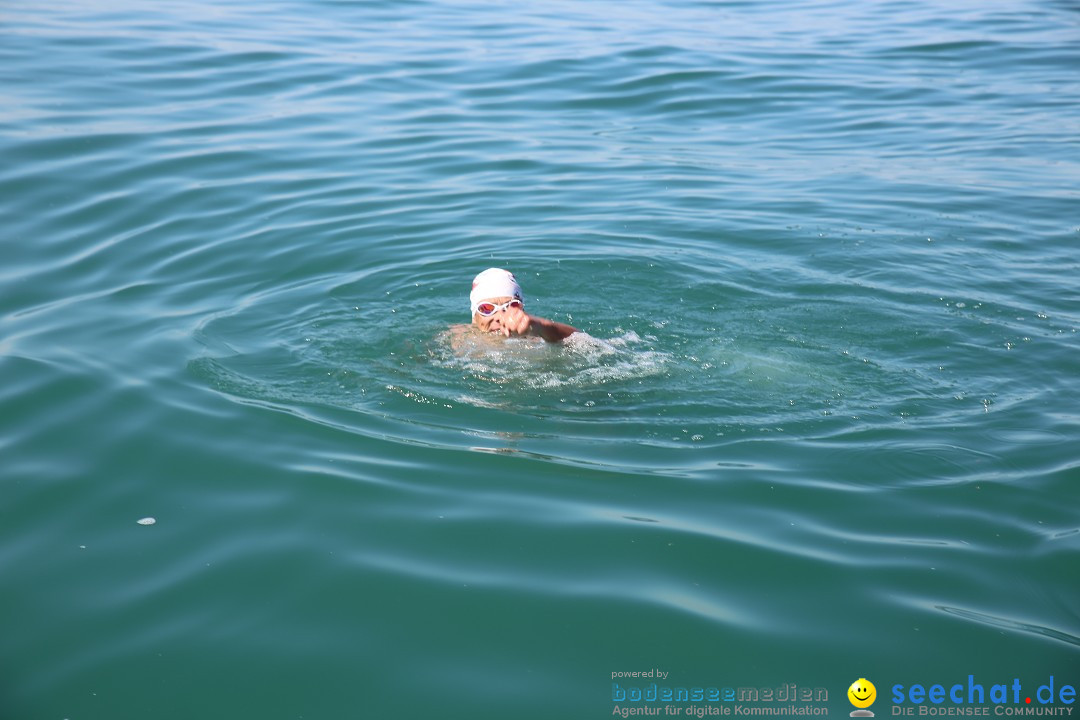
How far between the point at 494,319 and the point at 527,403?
111 cm

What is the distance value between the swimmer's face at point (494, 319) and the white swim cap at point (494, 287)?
30mm

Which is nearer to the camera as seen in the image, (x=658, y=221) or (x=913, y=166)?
(x=658, y=221)

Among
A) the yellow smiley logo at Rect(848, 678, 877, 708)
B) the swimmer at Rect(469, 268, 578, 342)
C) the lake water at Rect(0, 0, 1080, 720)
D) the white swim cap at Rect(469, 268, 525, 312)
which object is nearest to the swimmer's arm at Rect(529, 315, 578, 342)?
the swimmer at Rect(469, 268, 578, 342)

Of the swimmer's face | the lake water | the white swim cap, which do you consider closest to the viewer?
the lake water

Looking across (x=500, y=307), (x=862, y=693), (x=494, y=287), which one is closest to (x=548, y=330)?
(x=500, y=307)

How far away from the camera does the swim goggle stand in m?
7.80

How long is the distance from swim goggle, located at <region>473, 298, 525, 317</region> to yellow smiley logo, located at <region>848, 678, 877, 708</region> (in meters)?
4.18

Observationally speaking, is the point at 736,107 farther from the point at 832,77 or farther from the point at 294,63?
the point at 294,63

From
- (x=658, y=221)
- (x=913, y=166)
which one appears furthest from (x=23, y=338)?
(x=913, y=166)

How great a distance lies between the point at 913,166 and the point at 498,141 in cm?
526

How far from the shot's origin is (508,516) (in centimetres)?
555

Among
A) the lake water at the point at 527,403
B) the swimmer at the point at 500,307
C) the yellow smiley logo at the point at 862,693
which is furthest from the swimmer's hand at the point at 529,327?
the yellow smiley logo at the point at 862,693

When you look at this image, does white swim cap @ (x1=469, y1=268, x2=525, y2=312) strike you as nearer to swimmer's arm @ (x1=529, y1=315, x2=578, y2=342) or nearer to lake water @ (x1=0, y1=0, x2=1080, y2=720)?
swimmer's arm @ (x1=529, y1=315, x2=578, y2=342)

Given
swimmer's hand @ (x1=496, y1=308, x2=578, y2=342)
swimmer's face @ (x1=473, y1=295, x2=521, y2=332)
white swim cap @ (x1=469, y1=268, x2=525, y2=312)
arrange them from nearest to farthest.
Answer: swimmer's hand @ (x1=496, y1=308, x2=578, y2=342) < swimmer's face @ (x1=473, y1=295, x2=521, y2=332) < white swim cap @ (x1=469, y1=268, x2=525, y2=312)
